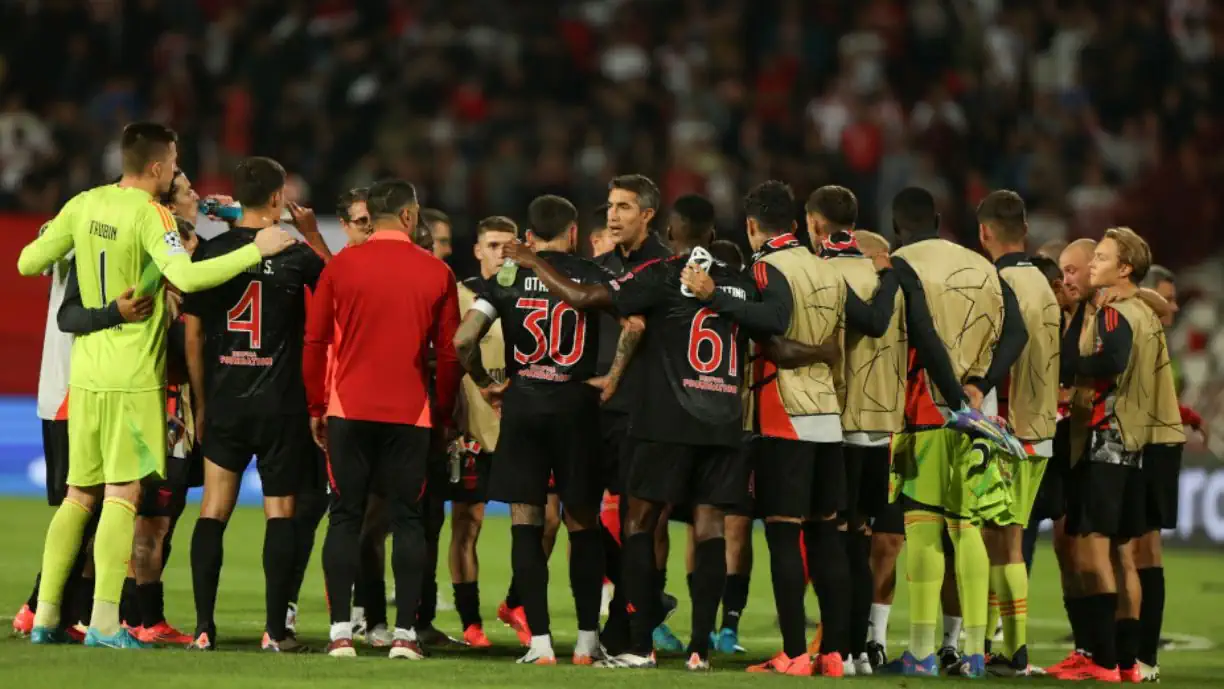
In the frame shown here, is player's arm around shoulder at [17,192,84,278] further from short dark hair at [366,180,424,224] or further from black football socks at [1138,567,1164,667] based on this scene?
black football socks at [1138,567,1164,667]

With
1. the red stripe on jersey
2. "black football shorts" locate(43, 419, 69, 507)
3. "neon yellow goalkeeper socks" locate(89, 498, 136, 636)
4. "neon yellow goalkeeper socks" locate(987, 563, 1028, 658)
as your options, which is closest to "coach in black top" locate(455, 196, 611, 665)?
the red stripe on jersey

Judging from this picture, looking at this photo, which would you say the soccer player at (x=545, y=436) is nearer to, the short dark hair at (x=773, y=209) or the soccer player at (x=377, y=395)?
the soccer player at (x=377, y=395)

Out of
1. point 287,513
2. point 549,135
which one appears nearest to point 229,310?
point 287,513

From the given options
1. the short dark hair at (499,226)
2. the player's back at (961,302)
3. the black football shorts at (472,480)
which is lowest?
the black football shorts at (472,480)

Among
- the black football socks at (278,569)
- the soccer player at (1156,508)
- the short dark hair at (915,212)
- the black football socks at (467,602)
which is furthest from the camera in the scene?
the black football socks at (467,602)

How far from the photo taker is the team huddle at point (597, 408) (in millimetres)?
9281

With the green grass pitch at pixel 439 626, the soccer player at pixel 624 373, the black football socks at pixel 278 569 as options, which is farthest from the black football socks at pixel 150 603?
the soccer player at pixel 624 373

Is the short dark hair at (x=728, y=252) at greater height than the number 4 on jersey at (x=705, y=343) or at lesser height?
greater

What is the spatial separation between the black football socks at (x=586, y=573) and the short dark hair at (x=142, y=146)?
271 cm

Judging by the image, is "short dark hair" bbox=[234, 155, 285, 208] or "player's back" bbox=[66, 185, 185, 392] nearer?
"player's back" bbox=[66, 185, 185, 392]

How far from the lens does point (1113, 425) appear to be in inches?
413

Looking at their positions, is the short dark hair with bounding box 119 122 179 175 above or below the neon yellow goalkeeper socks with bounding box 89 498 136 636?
above

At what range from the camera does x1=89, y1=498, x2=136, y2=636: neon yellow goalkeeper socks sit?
9.09 m

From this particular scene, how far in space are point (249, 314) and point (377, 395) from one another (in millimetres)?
823
